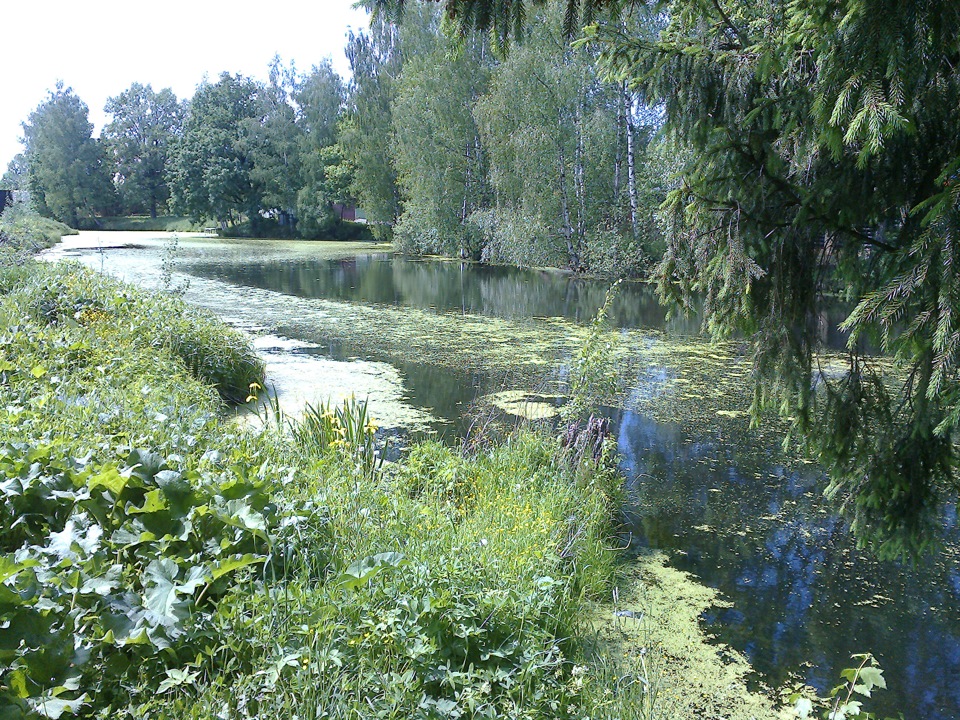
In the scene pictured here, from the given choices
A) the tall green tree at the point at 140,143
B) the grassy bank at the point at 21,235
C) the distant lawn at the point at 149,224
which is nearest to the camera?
the grassy bank at the point at 21,235

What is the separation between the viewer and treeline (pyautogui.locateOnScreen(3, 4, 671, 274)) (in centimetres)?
1873

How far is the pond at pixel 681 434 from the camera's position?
359cm

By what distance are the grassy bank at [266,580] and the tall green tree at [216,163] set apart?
3980 centimetres

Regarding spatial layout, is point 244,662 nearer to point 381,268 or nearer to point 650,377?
point 650,377

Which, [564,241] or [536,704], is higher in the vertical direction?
[564,241]

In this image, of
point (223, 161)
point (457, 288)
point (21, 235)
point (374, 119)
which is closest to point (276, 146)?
point (223, 161)

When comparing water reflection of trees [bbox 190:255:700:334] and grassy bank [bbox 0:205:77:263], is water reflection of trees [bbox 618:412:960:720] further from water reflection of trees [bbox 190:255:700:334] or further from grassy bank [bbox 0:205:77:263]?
grassy bank [bbox 0:205:77:263]

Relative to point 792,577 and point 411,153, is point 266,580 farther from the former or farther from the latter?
point 411,153

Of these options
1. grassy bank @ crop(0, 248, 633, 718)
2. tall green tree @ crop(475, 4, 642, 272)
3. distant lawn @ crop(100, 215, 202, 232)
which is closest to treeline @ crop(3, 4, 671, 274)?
tall green tree @ crop(475, 4, 642, 272)

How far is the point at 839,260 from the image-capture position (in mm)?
3367

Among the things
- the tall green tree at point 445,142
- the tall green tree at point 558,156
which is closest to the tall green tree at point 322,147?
the tall green tree at point 445,142

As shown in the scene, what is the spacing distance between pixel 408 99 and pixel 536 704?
2505 centimetres

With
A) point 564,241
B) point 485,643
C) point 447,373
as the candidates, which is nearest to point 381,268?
point 564,241

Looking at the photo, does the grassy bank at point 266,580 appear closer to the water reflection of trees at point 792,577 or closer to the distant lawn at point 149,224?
the water reflection of trees at point 792,577
